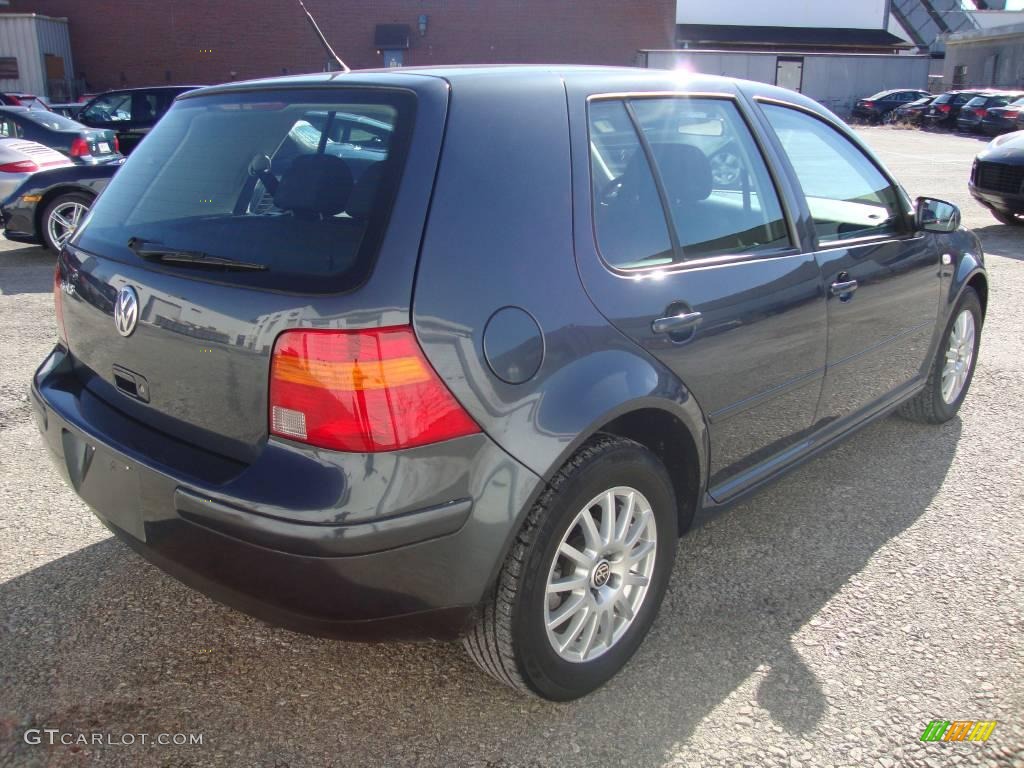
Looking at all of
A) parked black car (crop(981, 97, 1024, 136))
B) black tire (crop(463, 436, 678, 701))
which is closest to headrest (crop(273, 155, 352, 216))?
black tire (crop(463, 436, 678, 701))

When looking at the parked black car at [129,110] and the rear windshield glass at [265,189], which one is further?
the parked black car at [129,110]

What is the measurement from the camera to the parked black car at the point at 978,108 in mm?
29031

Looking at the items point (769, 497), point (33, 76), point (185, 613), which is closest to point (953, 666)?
point (769, 497)

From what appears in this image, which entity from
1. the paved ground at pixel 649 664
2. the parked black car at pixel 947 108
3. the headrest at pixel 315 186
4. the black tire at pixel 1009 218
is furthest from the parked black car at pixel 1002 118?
the headrest at pixel 315 186

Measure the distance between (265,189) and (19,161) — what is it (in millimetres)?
8400

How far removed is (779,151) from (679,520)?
1.38m

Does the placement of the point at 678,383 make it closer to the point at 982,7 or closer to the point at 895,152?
the point at 895,152

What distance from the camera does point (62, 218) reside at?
8711mm

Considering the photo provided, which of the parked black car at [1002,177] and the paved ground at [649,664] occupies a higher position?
the parked black car at [1002,177]

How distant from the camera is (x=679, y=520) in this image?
2889mm

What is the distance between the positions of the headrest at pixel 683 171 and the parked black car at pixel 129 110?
13976 millimetres

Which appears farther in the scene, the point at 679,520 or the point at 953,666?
the point at 679,520

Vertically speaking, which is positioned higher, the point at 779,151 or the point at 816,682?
the point at 779,151

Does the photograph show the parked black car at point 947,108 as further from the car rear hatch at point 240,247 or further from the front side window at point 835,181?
the car rear hatch at point 240,247
